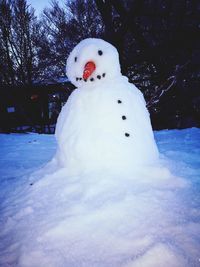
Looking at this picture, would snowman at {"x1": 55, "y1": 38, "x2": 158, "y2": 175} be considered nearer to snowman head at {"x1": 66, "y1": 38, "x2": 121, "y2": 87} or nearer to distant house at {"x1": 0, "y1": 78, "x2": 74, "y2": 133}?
snowman head at {"x1": 66, "y1": 38, "x2": 121, "y2": 87}

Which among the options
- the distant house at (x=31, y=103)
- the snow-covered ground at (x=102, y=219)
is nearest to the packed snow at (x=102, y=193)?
the snow-covered ground at (x=102, y=219)

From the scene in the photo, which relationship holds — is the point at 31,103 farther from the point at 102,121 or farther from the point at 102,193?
the point at 102,193

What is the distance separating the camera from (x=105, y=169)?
9.77ft

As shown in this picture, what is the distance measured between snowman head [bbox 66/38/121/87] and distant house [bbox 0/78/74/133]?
8.18 meters

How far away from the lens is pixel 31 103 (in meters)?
17.0

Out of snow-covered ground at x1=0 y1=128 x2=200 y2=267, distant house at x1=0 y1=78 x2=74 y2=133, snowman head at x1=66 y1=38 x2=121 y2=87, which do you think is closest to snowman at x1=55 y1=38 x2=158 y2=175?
snowman head at x1=66 y1=38 x2=121 y2=87

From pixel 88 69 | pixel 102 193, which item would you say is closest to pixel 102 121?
pixel 88 69

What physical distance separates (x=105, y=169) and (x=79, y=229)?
1055mm

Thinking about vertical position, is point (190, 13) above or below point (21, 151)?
above

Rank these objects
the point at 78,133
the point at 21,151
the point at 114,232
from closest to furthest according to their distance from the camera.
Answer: the point at 114,232, the point at 78,133, the point at 21,151

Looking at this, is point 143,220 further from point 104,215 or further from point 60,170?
point 60,170

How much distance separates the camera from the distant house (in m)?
13.6

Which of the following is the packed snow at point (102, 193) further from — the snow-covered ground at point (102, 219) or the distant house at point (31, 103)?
the distant house at point (31, 103)

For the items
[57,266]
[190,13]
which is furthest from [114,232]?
[190,13]
